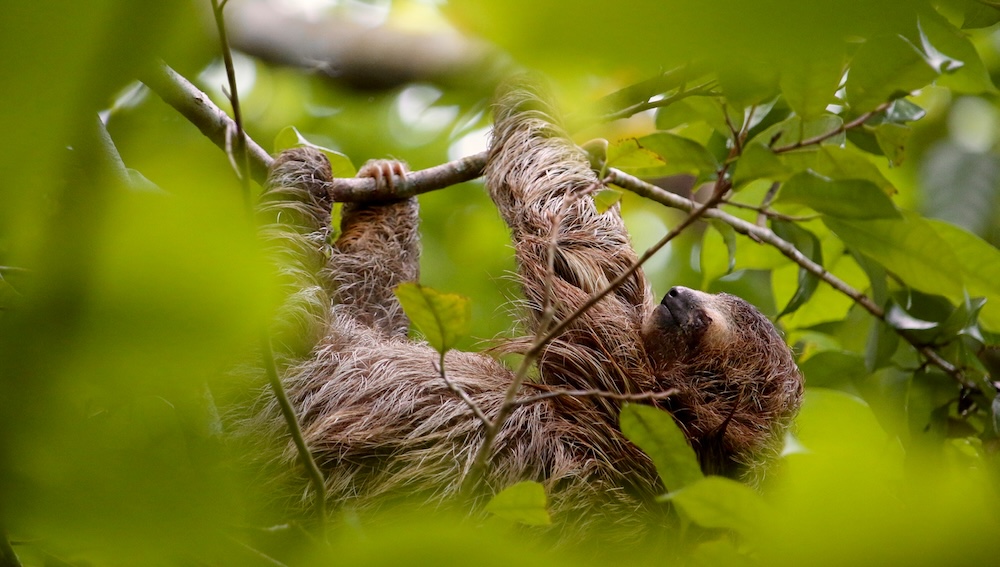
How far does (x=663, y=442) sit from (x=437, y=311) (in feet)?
2.34

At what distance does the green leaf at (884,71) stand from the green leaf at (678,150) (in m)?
0.59

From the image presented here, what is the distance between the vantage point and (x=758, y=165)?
2162 mm

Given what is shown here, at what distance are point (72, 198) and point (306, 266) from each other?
3.52m

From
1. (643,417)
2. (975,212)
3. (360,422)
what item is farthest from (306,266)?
(975,212)

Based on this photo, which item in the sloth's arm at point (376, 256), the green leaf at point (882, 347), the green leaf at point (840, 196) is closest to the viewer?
the green leaf at point (840, 196)

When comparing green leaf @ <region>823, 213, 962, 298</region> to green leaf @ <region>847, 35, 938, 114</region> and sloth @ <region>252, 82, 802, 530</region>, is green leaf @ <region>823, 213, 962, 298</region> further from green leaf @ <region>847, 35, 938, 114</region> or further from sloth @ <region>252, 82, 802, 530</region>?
sloth @ <region>252, 82, 802, 530</region>

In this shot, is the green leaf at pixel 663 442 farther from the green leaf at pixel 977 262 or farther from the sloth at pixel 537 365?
the green leaf at pixel 977 262

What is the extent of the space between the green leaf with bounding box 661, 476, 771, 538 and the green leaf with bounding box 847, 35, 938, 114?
1.82 m

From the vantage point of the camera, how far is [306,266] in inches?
161

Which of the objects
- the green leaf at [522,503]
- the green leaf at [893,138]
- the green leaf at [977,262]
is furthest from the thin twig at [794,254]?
the green leaf at [522,503]

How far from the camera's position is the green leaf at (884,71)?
2.60 meters

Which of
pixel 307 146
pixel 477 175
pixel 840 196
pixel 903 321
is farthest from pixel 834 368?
pixel 307 146

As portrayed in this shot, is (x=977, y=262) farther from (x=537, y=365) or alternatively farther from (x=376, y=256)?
(x=376, y=256)

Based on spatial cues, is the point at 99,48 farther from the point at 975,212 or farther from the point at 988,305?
the point at 975,212
